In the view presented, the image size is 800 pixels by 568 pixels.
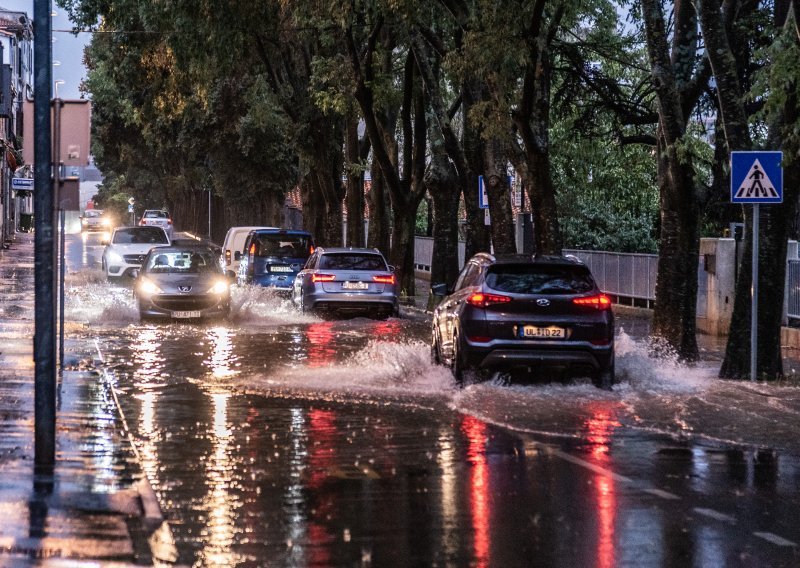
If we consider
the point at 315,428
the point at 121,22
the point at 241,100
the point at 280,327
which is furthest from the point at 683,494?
the point at 241,100

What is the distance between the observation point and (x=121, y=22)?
124 ft

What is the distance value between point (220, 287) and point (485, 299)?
12798 millimetres

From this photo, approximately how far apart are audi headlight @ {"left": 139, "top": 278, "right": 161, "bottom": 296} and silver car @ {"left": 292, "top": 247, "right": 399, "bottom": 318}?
3.26m

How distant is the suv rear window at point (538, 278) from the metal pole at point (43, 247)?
6910 mm

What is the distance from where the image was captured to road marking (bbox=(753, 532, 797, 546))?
8297 mm

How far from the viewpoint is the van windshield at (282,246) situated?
35719 millimetres

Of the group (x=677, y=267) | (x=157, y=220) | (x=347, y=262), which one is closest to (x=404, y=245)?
(x=347, y=262)

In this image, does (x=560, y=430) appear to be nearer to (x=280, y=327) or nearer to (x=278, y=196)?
(x=280, y=327)

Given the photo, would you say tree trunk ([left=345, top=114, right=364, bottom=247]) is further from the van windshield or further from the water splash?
the water splash

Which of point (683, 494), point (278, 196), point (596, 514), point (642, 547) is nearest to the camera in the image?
point (642, 547)

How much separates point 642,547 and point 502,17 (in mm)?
15740

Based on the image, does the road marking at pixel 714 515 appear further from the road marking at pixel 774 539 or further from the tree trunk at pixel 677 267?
the tree trunk at pixel 677 267

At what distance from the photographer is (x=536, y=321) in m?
16.3

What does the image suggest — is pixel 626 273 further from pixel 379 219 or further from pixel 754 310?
pixel 754 310
